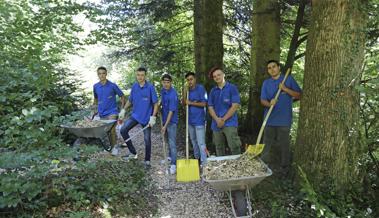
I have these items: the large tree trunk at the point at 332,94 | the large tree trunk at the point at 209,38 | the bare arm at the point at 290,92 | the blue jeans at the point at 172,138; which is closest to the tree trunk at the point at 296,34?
the large tree trunk at the point at 209,38

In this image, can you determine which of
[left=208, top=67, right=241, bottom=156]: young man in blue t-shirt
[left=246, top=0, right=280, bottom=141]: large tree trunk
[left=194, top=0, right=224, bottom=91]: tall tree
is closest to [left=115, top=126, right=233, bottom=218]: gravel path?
[left=208, top=67, right=241, bottom=156]: young man in blue t-shirt

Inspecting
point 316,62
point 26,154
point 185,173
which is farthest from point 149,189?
point 316,62

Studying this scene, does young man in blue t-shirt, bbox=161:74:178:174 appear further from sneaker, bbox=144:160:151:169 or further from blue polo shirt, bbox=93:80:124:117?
blue polo shirt, bbox=93:80:124:117

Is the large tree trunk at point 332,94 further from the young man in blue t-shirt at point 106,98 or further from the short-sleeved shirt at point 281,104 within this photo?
the young man in blue t-shirt at point 106,98

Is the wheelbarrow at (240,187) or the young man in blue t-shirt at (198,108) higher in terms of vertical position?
the young man in blue t-shirt at (198,108)

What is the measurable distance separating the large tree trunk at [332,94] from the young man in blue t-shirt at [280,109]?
79cm

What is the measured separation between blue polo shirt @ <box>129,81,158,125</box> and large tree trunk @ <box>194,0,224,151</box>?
1.89 meters

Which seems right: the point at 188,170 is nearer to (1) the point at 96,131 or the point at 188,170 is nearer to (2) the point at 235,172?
(2) the point at 235,172

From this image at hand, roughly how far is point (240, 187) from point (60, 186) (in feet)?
7.16

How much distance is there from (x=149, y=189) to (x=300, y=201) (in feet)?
7.53

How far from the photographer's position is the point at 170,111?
6445mm

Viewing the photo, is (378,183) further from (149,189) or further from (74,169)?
(74,169)

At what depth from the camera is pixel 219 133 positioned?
609 cm

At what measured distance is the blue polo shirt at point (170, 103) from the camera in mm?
6492
